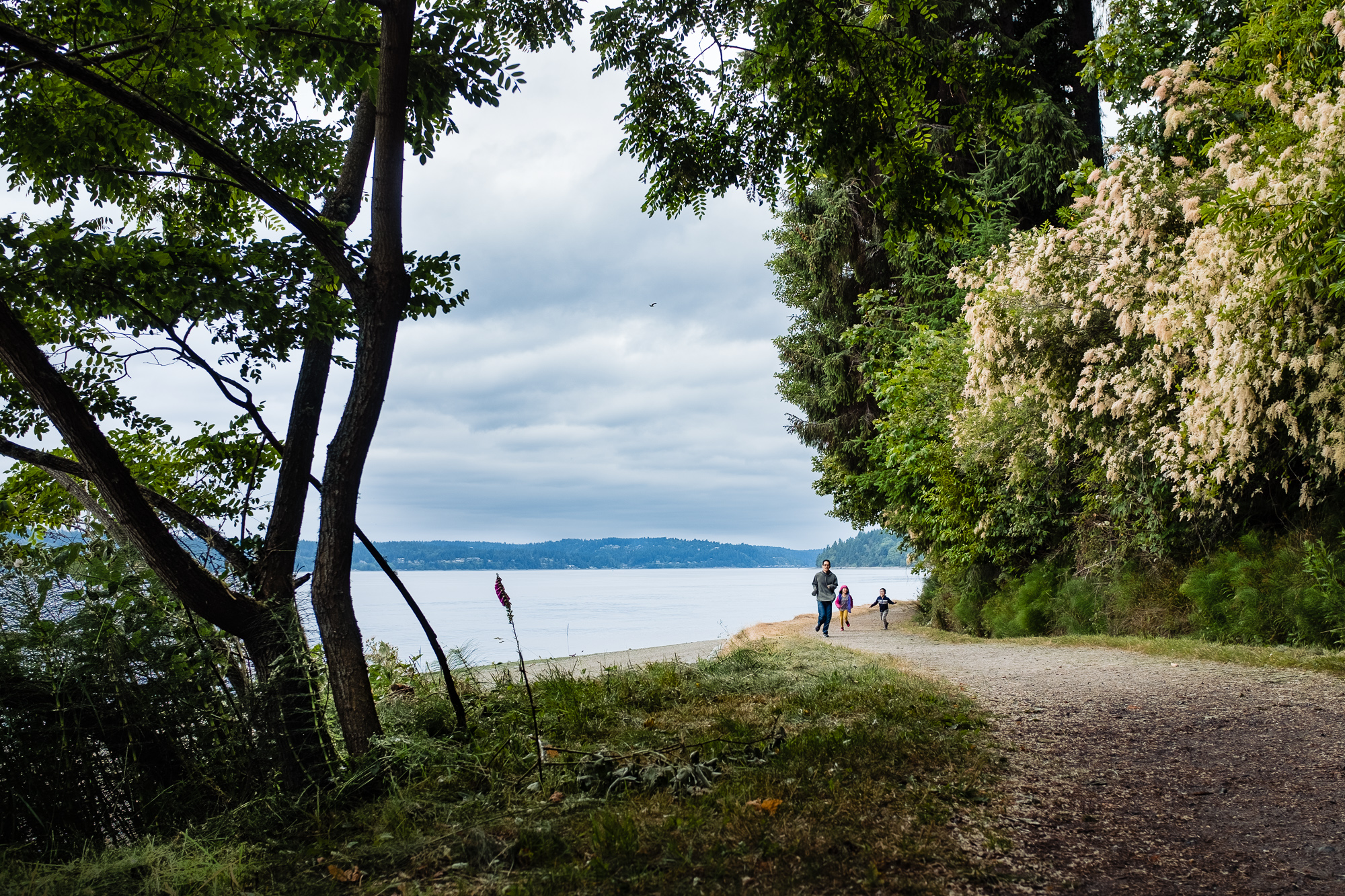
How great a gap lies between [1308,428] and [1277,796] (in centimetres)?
612

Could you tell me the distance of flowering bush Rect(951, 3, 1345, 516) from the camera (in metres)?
7.66

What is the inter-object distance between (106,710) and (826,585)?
51.1 feet

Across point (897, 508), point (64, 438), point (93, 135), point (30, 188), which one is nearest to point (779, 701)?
point (64, 438)

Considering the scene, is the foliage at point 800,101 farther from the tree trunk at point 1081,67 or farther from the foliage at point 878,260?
the tree trunk at point 1081,67

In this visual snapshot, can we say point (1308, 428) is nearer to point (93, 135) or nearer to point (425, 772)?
point (425, 772)

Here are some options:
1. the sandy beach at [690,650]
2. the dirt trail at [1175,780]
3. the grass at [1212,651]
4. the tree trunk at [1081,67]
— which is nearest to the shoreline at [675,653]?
the sandy beach at [690,650]

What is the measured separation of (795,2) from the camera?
5.83m

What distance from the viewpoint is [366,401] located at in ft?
15.4

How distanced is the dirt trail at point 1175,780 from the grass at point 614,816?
0.33m

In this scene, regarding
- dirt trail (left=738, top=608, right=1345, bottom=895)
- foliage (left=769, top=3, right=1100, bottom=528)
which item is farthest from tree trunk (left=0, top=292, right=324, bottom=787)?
foliage (left=769, top=3, right=1100, bottom=528)

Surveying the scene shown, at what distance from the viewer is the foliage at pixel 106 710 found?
151 inches

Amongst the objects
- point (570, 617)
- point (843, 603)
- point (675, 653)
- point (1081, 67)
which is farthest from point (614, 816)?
point (570, 617)

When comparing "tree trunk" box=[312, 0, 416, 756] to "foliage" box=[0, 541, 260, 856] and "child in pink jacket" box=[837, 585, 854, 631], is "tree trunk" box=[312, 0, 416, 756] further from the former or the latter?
"child in pink jacket" box=[837, 585, 854, 631]

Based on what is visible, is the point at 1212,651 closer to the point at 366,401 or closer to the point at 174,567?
the point at 366,401
